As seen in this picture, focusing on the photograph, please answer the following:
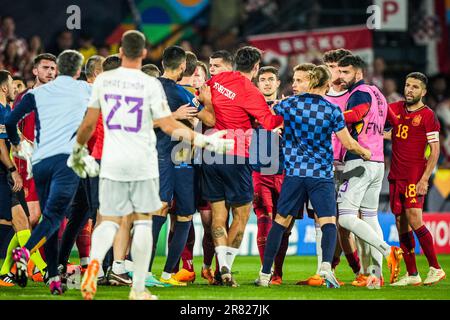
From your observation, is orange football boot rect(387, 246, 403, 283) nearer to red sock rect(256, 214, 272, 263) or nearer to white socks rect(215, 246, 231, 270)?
red sock rect(256, 214, 272, 263)

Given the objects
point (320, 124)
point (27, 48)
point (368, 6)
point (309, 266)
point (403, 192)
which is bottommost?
point (309, 266)

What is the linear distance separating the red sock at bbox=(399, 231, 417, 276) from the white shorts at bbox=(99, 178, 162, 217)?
4153 millimetres

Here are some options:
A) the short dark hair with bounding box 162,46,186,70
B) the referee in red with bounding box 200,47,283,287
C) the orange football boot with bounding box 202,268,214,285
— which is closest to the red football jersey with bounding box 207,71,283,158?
the referee in red with bounding box 200,47,283,287

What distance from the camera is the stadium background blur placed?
2047 centimetres

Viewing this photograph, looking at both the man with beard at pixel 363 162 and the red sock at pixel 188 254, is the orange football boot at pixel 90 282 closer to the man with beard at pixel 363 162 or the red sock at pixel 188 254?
the red sock at pixel 188 254

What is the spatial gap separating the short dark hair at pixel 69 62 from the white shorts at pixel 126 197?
142cm

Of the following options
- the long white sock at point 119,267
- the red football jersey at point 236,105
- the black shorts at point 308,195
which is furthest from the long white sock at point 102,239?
the red football jersey at point 236,105

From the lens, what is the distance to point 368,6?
2281 centimetres

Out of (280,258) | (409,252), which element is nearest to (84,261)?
(280,258)

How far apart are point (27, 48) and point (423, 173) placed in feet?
30.9

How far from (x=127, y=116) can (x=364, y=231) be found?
3289mm

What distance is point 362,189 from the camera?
11.0m
